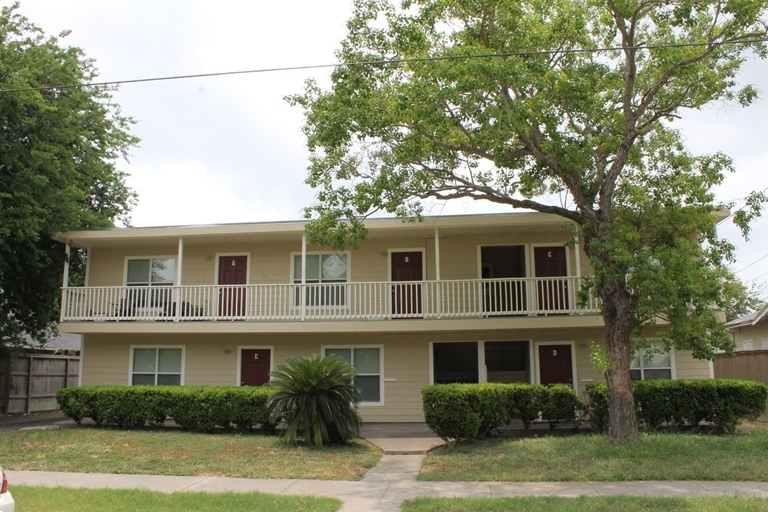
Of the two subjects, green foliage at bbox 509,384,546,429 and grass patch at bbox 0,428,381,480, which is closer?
grass patch at bbox 0,428,381,480

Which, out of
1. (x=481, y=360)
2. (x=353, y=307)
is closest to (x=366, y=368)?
(x=353, y=307)

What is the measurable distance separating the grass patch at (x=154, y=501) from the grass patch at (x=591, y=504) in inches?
52.4

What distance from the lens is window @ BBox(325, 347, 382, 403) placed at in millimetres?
17562

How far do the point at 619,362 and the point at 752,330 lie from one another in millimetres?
16496

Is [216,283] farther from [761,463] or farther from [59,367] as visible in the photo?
[761,463]

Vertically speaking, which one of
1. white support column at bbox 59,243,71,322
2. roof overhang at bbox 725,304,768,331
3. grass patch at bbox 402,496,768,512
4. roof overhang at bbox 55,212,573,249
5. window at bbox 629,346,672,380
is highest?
roof overhang at bbox 55,212,573,249

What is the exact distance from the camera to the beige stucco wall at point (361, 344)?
56.4 ft

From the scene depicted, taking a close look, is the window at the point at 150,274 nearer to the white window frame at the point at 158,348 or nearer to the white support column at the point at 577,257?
the white window frame at the point at 158,348

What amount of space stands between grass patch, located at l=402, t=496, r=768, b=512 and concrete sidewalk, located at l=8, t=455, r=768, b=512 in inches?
16.0

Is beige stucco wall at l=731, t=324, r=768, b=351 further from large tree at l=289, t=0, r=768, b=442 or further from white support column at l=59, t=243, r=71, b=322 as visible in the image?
white support column at l=59, t=243, r=71, b=322

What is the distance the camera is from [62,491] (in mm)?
9094

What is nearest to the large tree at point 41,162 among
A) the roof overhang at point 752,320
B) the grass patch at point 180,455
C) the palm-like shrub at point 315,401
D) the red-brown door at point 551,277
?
the grass patch at point 180,455

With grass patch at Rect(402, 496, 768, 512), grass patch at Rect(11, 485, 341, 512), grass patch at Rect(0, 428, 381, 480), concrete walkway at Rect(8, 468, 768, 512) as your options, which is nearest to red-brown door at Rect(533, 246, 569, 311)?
grass patch at Rect(0, 428, 381, 480)

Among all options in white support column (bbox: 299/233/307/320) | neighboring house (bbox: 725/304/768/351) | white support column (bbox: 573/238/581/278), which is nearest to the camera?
white support column (bbox: 573/238/581/278)
